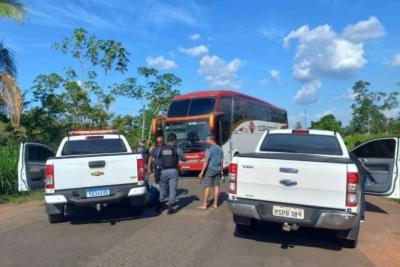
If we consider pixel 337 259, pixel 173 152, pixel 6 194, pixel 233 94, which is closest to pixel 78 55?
pixel 233 94

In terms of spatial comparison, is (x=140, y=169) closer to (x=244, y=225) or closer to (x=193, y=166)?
(x=244, y=225)

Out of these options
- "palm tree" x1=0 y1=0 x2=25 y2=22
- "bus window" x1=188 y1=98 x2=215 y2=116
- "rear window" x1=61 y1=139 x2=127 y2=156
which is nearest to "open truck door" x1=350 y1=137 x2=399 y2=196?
"rear window" x1=61 y1=139 x2=127 y2=156

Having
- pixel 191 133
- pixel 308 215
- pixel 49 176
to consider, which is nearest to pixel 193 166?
pixel 191 133

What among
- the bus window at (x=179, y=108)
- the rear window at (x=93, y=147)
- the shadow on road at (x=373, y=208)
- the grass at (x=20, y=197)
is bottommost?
the shadow on road at (x=373, y=208)

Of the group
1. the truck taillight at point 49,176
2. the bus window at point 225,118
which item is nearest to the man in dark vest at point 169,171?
the truck taillight at point 49,176

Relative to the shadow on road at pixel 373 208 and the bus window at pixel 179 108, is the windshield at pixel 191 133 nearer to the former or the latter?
the bus window at pixel 179 108

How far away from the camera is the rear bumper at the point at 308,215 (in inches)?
267

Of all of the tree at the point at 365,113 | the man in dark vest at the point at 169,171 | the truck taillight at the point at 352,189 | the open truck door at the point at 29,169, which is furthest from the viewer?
the tree at the point at 365,113

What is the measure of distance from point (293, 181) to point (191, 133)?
1394cm

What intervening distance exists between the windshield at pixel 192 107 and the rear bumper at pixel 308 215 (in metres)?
13.4

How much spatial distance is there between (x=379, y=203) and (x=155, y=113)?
25009 mm

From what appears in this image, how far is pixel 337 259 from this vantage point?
693 centimetres

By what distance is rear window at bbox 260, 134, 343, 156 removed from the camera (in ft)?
28.2

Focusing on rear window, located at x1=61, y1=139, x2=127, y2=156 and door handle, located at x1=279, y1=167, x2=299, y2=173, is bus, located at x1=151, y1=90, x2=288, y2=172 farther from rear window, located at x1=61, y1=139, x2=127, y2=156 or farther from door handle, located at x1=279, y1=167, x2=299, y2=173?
door handle, located at x1=279, y1=167, x2=299, y2=173
